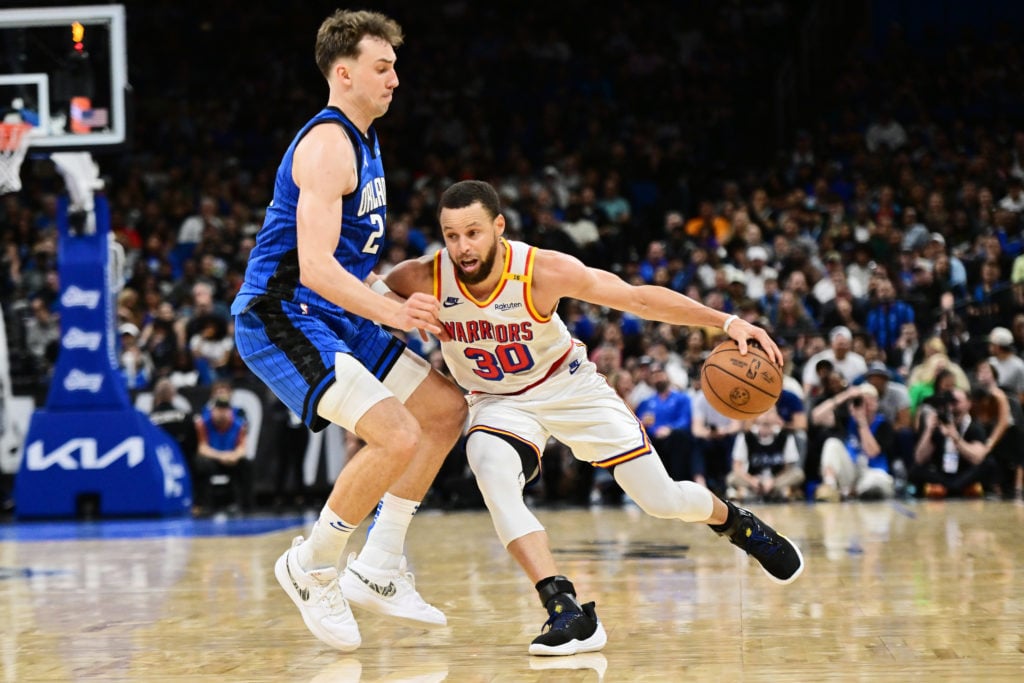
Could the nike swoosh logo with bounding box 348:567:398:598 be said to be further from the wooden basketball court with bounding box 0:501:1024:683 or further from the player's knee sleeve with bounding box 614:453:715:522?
the player's knee sleeve with bounding box 614:453:715:522

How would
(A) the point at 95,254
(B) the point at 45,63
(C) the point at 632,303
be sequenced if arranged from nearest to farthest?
(C) the point at 632,303, (B) the point at 45,63, (A) the point at 95,254

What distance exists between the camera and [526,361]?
4.84m

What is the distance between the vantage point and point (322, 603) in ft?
14.5

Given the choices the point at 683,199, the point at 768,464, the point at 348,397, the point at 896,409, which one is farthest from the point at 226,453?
the point at 348,397

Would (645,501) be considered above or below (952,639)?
above

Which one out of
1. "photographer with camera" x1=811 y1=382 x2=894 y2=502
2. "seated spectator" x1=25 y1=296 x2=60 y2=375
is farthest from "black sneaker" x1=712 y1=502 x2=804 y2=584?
"seated spectator" x1=25 y1=296 x2=60 y2=375

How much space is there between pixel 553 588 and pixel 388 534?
0.69 m

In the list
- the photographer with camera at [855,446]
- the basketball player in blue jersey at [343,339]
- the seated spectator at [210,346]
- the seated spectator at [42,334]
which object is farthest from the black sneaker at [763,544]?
the seated spectator at [42,334]

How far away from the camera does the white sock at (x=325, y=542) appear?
4430 mm

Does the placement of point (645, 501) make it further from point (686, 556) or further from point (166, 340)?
point (166, 340)

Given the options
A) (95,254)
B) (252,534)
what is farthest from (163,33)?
(252,534)

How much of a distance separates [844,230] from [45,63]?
8.07 meters

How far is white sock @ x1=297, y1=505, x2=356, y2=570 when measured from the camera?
4430 mm

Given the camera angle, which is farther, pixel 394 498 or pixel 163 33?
pixel 163 33
